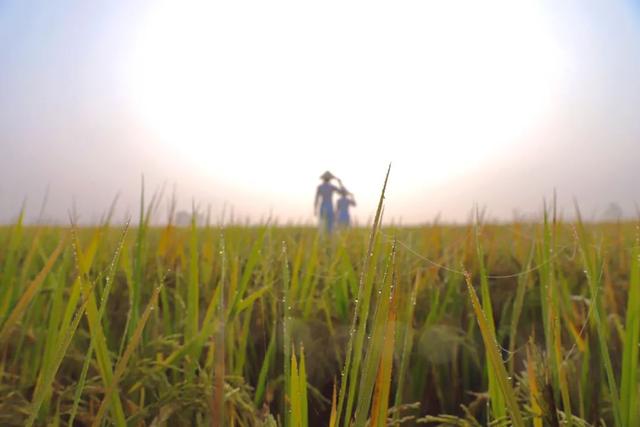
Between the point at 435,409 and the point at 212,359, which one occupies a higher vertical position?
the point at 212,359

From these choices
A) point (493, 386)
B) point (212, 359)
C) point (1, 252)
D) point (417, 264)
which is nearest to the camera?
point (493, 386)

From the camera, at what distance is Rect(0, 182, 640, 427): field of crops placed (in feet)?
1.87

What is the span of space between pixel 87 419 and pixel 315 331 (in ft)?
1.82

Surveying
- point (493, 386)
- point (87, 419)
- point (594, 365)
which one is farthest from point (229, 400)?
point (594, 365)

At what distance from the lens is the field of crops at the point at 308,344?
57 centimetres

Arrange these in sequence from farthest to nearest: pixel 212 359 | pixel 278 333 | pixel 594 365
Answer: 1. pixel 278 333
2. pixel 594 365
3. pixel 212 359

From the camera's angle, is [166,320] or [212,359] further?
[166,320]

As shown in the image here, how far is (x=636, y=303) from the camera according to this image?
0.77m

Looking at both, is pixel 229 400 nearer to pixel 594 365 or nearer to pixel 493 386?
pixel 493 386

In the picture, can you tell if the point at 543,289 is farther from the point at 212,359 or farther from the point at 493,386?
the point at 212,359

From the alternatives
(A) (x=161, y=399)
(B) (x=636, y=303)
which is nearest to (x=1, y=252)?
(A) (x=161, y=399)

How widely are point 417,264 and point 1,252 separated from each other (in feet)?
5.11

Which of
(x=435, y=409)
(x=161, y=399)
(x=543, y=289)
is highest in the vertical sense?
(x=543, y=289)

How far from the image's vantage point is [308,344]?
3.96 feet
